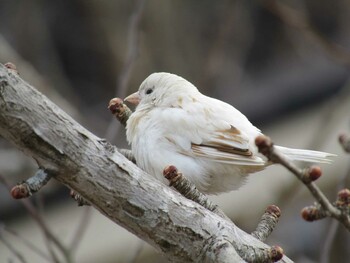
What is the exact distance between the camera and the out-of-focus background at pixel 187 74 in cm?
682

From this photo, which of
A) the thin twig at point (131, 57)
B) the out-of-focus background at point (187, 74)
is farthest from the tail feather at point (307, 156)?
the out-of-focus background at point (187, 74)

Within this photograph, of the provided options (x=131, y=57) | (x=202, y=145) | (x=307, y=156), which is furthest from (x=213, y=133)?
(x=131, y=57)

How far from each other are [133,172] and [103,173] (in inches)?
4.6

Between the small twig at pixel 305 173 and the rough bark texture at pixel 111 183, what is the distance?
0.35 metres

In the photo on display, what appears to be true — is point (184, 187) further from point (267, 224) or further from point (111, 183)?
point (267, 224)

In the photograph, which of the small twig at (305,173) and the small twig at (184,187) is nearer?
the small twig at (305,173)

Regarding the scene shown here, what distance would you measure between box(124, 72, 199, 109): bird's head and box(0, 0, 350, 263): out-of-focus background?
7.78ft

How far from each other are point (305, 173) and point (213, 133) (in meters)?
1.14

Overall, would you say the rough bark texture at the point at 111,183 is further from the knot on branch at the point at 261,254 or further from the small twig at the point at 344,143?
the small twig at the point at 344,143

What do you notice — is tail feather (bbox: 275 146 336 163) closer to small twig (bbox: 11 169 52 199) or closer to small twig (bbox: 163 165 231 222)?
small twig (bbox: 163 165 231 222)

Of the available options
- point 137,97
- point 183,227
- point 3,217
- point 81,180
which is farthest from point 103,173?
point 3,217

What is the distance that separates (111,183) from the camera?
105 inches

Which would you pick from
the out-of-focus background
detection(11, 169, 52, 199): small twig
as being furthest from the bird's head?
the out-of-focus background

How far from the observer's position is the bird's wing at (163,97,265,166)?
335cm
